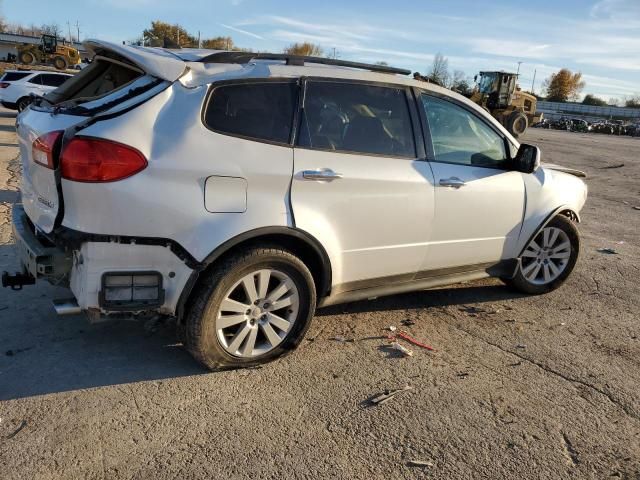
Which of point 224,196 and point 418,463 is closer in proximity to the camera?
point 418,463

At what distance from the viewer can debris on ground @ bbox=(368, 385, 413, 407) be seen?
10.8 ft

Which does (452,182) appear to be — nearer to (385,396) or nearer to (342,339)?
(342,339)

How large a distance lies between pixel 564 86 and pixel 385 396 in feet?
430

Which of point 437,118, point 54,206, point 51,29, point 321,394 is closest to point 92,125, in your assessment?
point 54,206

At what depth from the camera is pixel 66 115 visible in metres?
3.25

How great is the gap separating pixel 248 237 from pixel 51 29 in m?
152

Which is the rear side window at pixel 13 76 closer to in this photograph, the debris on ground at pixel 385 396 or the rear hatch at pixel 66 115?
the rear hatch at pixel 66 115

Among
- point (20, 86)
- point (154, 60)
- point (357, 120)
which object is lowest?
point (20, 86)

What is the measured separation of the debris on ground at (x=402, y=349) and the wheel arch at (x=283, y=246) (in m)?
0.68

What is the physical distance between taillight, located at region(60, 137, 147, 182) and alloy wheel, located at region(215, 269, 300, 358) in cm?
95

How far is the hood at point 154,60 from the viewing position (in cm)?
319

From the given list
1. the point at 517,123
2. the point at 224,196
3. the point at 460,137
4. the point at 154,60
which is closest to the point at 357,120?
the point at 460,137

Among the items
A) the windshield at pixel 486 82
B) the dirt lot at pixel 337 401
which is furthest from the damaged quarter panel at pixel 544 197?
the windshield at pixel 486 82

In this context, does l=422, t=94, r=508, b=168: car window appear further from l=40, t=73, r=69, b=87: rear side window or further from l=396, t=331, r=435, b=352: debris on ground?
l=40, t=73, r=69, b=87: rear side window
